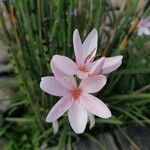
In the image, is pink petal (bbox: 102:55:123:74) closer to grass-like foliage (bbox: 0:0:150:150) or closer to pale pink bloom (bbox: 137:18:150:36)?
grass-like foliage (bbox: 0:0:150:150)

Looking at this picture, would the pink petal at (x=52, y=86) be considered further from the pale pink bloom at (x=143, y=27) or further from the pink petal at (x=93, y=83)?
the pale pink bloom at (x=143, y=27)

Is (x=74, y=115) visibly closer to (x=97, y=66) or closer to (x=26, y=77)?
(x=97, y=66)

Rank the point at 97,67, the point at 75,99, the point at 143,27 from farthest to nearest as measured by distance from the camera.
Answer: the point at 143,27, the point at 75,99, the point at 97,67

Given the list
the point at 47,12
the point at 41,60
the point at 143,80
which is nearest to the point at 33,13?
the point at 47,12

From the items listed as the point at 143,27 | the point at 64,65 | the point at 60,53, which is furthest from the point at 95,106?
the point at 143,27

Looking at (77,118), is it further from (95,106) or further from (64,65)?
(64,65)

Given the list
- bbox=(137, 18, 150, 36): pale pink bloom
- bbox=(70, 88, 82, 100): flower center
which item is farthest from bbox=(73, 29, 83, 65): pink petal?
bbox=(137, 18, 150, 36): pale pink bloom
